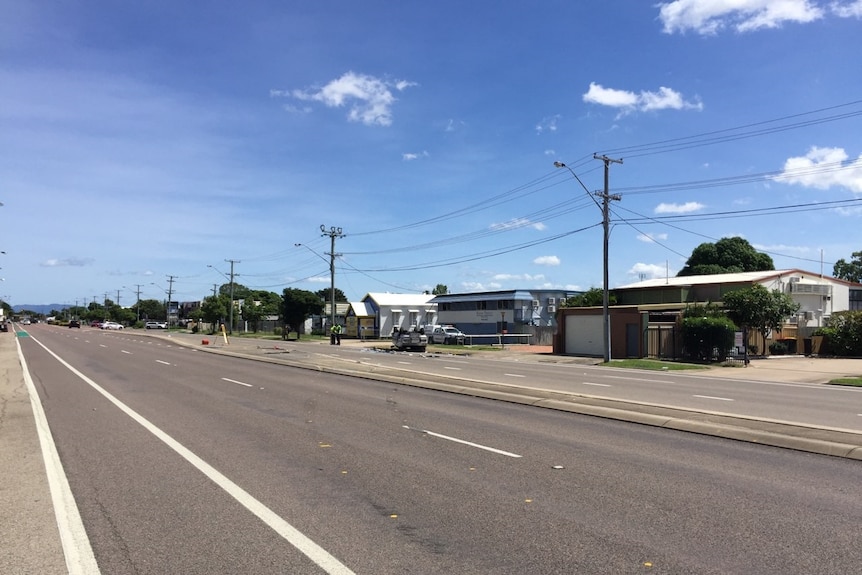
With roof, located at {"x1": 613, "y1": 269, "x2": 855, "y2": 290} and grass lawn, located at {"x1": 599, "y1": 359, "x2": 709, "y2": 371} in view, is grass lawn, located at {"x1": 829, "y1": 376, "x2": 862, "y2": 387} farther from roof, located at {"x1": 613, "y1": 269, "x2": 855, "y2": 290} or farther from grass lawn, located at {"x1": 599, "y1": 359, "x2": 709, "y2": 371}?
roof, located at {"x1": 613, "y1": 269, "x2": 855, "y2": 290}

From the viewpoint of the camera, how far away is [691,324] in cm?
3450

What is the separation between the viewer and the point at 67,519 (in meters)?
6.26

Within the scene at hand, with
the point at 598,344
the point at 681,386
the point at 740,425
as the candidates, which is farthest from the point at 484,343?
the point at 740,425

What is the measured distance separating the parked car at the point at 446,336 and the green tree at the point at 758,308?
77.9ft

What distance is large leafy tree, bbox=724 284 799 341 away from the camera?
36719 mm

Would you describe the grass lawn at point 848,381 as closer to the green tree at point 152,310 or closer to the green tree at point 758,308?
the green tree at point 758,308

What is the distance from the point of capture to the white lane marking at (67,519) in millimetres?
5119

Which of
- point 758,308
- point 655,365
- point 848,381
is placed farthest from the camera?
point 758,308

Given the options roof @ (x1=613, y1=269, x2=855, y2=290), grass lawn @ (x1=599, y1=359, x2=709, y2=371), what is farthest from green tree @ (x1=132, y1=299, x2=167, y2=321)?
grass lawn @ (x1=599, y1=359, x2=709, y2=371)

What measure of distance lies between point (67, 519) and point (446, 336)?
51.0 meters

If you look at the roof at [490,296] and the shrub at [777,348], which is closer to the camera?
the shrub at [777,348]

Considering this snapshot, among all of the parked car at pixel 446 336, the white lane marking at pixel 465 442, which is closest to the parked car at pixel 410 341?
the parked car at pixel 446 336

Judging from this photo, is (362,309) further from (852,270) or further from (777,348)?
(852,270)

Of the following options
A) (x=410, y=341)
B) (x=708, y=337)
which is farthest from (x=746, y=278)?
(x=410, y=341)
